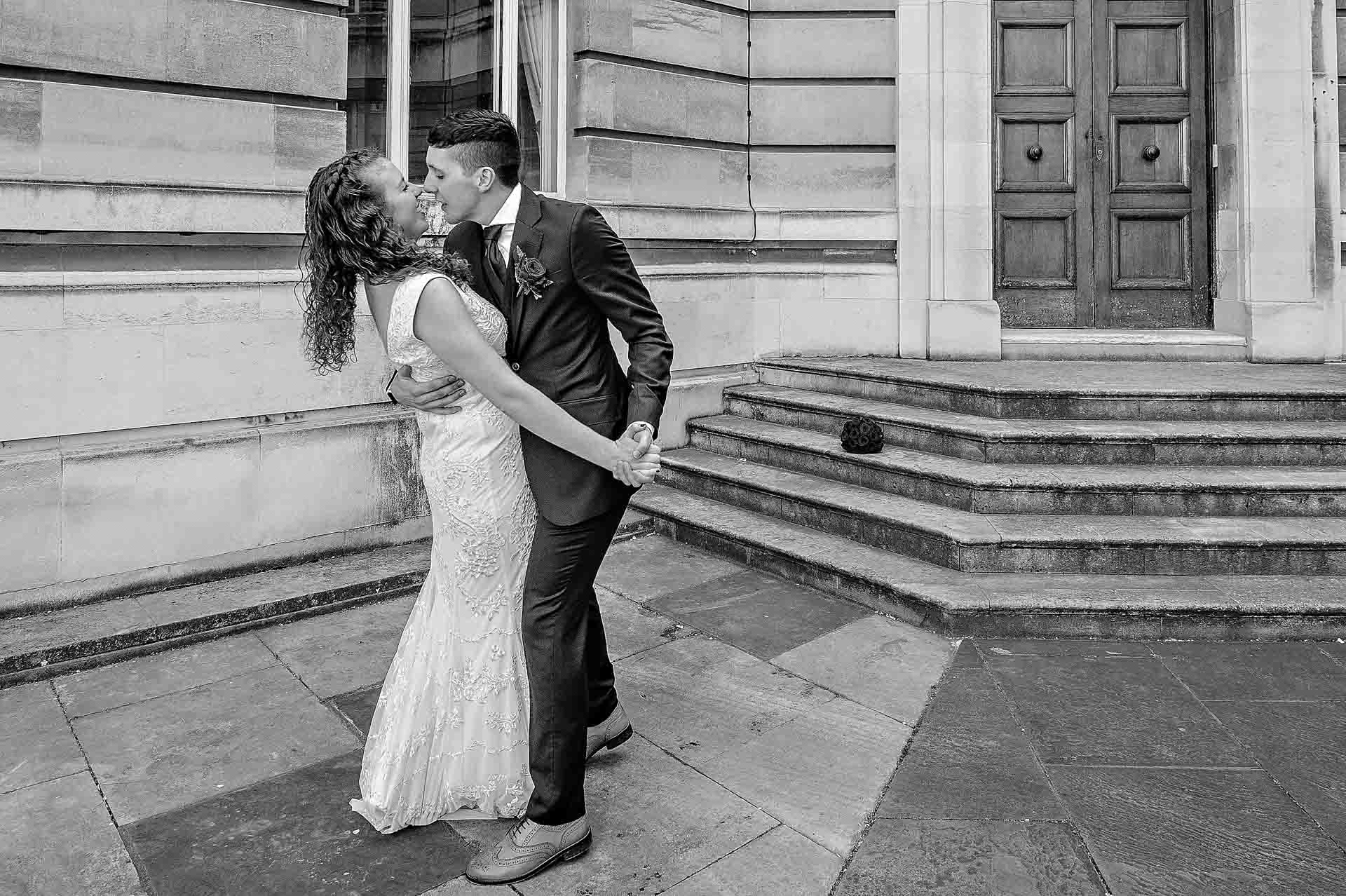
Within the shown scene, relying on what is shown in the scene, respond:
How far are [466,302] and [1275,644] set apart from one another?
420 centimetres

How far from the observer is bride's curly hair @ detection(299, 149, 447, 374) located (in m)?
2.95

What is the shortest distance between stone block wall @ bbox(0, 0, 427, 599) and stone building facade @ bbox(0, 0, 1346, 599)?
0.05 feet

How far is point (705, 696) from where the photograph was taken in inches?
169

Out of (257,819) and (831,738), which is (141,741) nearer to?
(257,819)

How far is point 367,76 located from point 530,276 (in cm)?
472

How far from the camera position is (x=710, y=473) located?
7.19 m

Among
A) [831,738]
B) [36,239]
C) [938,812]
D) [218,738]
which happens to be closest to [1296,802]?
[938,812]

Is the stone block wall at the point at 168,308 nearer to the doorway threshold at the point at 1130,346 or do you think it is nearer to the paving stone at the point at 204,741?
the paving stone at the point at 204,741

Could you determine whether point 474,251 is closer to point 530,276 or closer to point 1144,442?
point 530,276

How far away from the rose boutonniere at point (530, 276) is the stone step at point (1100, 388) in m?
4.68

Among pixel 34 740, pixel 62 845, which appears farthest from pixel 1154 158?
pixel 62 845

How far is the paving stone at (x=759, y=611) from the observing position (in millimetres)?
4996

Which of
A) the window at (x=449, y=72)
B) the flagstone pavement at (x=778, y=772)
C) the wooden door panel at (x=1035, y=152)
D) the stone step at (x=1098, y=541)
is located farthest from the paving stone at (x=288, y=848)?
the wooden door panel at (x=1035, y=152)

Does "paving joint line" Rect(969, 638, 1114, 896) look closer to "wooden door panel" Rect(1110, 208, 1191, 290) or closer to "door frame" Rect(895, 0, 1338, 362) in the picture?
"door frame" Rect(895, 0, 1338, 362)
